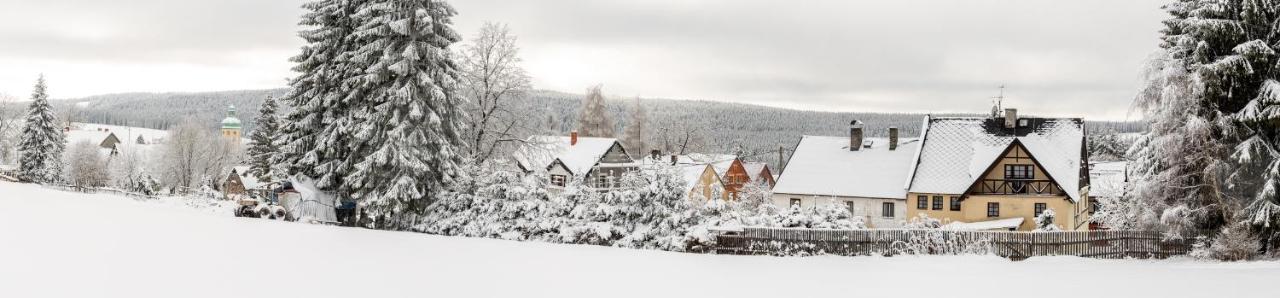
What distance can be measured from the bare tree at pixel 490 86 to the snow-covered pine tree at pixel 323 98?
5117mm

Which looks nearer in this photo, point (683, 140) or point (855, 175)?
point (855, 175)

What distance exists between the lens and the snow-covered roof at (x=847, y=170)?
1922 inches

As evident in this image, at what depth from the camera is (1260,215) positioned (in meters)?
24.4

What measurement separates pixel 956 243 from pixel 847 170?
76.4ft

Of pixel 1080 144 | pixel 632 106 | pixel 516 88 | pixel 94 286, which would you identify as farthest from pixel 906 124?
pixel 94 286

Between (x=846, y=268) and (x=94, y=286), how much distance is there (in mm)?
16838

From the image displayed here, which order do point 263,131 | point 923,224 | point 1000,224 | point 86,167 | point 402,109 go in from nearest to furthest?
1. point 923,224
2. point 402,109
3. point 1000,224
4. point 263,131
5. point 86,167

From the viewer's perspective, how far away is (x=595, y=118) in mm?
103375

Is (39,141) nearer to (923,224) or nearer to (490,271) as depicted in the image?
(490,271)

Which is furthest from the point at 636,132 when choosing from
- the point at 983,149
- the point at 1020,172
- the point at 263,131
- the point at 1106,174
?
the point at 1020,172

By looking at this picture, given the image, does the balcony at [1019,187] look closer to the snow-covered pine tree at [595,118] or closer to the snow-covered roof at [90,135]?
the snow-covered pine tree at [595,118]

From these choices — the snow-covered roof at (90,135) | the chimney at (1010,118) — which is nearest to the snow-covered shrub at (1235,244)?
the chimney at (1010,118)

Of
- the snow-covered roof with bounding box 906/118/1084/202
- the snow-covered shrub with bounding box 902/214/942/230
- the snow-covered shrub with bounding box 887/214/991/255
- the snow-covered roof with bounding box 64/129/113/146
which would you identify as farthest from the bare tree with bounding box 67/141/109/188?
the snow-covered shrub with bounding box 887/214/991/255

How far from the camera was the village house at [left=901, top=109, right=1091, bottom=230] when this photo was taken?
4462cm
